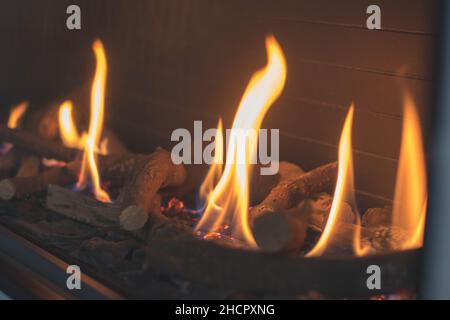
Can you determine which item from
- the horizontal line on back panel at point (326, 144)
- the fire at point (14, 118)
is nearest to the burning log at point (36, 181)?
the fire at point (14, 118)

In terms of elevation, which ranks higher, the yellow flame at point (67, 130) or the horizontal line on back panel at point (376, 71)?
the horizontal line on back panel at point (376, 71)

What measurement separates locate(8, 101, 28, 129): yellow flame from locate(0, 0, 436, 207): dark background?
0.10m

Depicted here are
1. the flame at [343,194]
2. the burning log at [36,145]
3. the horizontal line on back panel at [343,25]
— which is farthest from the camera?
the burning log at [36,145]

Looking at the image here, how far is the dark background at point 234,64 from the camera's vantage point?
1.80 m

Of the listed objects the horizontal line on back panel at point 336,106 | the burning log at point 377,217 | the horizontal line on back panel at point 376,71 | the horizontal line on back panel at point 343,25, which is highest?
the horizontal line on back panel at point 343,25

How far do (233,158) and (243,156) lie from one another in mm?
27

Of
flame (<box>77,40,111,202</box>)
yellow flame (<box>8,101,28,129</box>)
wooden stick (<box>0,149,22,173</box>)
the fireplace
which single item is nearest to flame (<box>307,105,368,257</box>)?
the fireplace

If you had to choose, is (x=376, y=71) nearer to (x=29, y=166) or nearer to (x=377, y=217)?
(x=377, y=217)

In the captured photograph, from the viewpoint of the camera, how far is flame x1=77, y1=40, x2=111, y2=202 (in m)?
2.11

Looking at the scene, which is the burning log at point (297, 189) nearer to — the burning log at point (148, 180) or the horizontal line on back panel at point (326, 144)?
the horizontal line on back panel at point (326, 144)

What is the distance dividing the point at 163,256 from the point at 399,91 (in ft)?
2.31

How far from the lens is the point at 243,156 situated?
1843 millimetres

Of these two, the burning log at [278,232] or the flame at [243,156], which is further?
the flame at [243,156]
